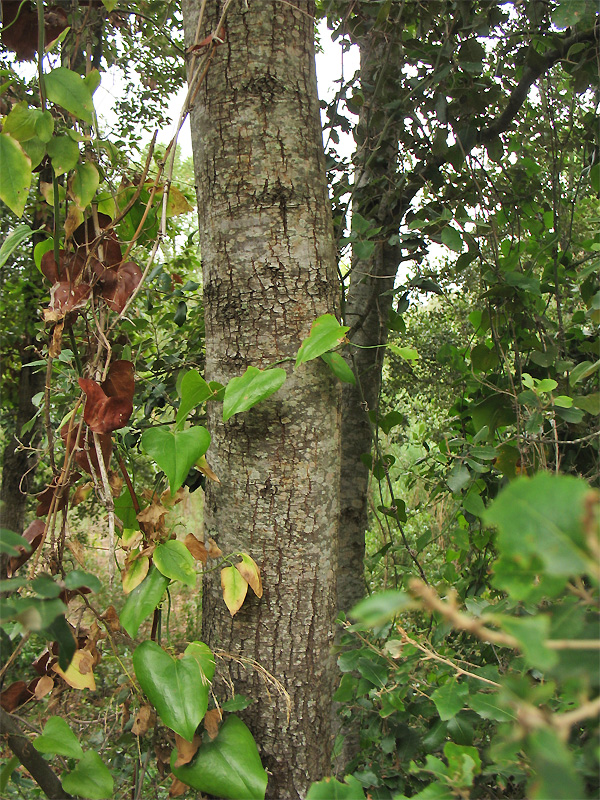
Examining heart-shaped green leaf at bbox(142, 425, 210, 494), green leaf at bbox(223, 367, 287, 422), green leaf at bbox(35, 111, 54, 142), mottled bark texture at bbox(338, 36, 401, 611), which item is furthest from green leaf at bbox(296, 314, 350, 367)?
mottled bark texture at bbox(338, 36, 401, 611)

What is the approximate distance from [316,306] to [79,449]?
38 centimetres

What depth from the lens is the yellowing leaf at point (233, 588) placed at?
2.37ft

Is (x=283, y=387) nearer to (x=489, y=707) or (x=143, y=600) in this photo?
(x=143, y=600)

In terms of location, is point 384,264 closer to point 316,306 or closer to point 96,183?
point 316,306

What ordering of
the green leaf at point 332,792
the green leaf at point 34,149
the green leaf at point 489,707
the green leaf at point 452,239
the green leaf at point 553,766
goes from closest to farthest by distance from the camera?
the green leaf at point 553,766 < the green leaf at point 332,792 < the green leaf at point 489,707 < the green leaf at point 34,149 < the green leaf at point 452,239

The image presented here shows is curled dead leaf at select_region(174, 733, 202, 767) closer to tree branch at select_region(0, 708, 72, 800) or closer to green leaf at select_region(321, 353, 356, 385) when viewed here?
tree branch at select_region(0, 708, 72, 800)

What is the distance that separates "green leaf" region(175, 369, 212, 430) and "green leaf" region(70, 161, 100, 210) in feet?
0.90

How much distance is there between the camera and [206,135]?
820 millimetres

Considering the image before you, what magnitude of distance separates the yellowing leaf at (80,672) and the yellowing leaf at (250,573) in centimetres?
21

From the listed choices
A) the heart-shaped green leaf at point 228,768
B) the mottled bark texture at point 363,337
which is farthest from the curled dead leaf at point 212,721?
the mottled bark texture at point 363,337

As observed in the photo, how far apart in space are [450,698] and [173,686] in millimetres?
317

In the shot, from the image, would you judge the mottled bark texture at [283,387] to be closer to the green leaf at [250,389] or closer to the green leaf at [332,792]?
the green leaf at [250,389]

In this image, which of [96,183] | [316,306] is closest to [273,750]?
[316,306]

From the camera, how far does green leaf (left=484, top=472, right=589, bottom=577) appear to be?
0.24 metres
